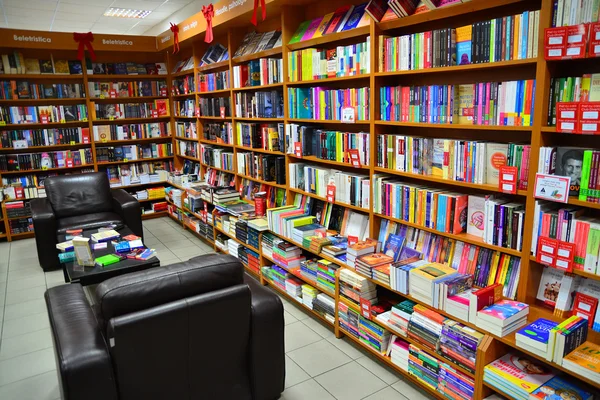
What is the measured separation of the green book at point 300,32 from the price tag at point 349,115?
908 mm

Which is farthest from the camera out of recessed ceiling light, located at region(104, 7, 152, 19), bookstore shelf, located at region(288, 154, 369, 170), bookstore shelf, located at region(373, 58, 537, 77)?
recessed ceiling light, located at region(104, 7, 152, 19)

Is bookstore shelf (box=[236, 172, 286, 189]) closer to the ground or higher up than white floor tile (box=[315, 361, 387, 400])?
higher up

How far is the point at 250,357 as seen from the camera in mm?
2355

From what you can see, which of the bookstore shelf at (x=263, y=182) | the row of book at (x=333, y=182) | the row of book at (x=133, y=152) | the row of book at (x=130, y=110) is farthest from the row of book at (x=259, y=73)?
the row of book at (x=133, y=152)

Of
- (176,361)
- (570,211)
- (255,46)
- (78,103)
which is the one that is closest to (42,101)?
(78,103)

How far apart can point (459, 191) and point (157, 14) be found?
6.40 meters

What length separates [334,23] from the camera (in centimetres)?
336

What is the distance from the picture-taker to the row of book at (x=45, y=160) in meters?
6.01

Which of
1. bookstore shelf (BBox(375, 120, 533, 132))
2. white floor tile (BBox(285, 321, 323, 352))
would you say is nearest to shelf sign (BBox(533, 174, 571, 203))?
bookstore shelf (BBox(375, 120, 533, 132))

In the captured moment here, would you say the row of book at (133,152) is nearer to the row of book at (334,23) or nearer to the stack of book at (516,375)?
the row of book at (334,23)

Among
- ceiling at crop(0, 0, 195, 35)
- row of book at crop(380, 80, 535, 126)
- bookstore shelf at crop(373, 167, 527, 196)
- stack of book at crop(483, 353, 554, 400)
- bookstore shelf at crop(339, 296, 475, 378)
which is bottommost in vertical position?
bookstore shelf at crop(339, 296, 475, 378)

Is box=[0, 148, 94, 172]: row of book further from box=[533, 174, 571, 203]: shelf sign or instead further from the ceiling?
box=[533, 174, 571, 203]: shelf sign

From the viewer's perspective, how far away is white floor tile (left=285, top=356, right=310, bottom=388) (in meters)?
2.85

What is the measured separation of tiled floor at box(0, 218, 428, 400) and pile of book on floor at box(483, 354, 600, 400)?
2.14ft
